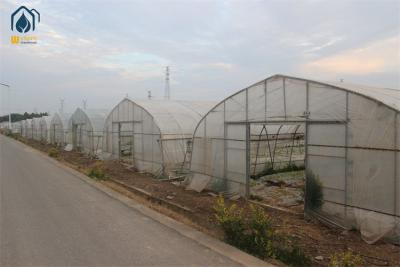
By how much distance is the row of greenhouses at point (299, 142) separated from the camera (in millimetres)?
8211

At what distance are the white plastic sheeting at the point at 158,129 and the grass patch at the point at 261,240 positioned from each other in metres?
10.3

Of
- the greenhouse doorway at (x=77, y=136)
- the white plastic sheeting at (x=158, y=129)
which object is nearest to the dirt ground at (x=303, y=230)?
the white plastic sheeting at (x=158, y=129)

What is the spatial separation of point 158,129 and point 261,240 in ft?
39.2

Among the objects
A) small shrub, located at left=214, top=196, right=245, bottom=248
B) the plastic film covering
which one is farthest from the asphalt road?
the plastic film covering

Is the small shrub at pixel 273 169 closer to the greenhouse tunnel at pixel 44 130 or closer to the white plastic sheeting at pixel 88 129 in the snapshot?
the white plastic sheeting at pixel 88 129

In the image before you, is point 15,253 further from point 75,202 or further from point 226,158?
point 226,158

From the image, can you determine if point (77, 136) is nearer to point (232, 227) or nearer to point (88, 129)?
point (88, 129)

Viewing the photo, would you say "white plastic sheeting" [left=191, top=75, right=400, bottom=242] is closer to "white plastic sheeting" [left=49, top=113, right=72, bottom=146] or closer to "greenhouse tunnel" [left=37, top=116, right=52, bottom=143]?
"white plastic sheeting" [left=49, top=113, right=72, bottom=146]

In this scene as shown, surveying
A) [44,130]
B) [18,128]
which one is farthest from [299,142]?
[18,128]

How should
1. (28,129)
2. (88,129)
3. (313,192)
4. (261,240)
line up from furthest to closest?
(28,129), (88,129), (313,192), (261,240)

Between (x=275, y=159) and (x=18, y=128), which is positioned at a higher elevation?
(x=18, y=128)

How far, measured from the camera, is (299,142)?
2016 centimetres


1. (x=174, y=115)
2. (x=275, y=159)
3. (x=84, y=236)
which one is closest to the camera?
(x=84, y=236)

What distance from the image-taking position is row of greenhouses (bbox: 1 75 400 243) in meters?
8.21
